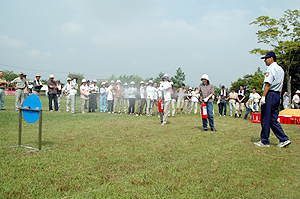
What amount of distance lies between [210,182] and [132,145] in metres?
2.68

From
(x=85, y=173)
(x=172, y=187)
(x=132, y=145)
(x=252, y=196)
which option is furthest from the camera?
(x=132, y=145)

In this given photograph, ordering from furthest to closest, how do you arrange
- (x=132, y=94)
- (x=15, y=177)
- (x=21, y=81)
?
(x=132, y=94) < (x=21, y=81) < (x=15, y=177)

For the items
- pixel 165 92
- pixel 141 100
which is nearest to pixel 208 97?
pixel 165 92

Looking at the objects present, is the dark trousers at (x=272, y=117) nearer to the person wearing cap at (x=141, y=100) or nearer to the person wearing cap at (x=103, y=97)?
the person wearing cap at (x=141, y=100)

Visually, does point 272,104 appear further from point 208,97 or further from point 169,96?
point 169,96

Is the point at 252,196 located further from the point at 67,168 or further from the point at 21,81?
the point at 21,81

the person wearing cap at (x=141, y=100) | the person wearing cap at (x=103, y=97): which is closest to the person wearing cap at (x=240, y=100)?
the person wearing cap at (x=141, y=100)

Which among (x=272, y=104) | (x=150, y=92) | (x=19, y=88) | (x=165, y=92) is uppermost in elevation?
(x=19, y=88)

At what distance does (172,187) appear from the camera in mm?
3271

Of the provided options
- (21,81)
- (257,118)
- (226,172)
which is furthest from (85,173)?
(21,81)

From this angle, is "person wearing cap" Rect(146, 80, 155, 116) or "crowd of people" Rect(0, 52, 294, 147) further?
"person wearing cap" Rect(146, 80, 155, 116)

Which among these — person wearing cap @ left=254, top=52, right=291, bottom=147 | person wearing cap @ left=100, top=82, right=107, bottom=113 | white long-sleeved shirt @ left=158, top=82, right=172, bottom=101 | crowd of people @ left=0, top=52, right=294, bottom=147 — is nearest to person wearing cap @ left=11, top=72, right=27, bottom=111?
crowd of people @ left=0, top=52, right=294, bottom=147

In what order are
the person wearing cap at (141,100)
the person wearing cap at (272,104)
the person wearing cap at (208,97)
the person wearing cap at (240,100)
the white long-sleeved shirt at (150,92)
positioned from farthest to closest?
the person wearing cap at (240,100), the person wearing cap at (141,100), the white long-sleeved shirt at (150,92), the person wearing cap at (208,97), the person wearing cap at (272,104)

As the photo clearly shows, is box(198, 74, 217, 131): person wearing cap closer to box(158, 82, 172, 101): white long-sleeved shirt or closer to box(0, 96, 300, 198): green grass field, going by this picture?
box(158, 82, 172, 101): white long-sleeved shirt
